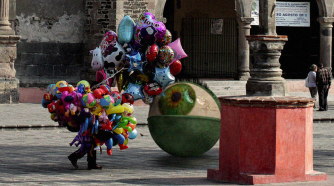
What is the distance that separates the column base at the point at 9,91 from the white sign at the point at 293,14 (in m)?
9.67

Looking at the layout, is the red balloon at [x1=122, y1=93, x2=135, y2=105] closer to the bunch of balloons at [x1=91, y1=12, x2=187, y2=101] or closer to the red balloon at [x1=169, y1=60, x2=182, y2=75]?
the bunch of balloons at [x1=91, y1=12, x2=187, y2=101]

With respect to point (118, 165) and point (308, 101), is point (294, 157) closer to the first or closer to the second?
point (308, 101)

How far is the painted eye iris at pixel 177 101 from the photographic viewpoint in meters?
9.73

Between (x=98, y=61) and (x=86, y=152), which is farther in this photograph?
(x=98, y=61)

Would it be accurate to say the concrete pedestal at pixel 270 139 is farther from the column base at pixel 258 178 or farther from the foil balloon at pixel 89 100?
the foil balloon at pixel 89 100

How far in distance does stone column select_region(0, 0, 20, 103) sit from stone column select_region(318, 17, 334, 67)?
34.3 feet

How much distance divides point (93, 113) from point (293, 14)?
17.5 meters

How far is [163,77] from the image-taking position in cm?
978

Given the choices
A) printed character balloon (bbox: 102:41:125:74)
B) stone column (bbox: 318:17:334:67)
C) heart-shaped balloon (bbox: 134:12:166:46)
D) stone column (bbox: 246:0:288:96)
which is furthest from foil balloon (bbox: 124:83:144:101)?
stone column (bbox: 318:17:334:67)

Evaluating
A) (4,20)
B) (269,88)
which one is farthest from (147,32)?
(4,20)

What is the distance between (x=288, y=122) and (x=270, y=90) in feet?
1.61

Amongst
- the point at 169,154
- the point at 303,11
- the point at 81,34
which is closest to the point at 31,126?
the point at 169,154

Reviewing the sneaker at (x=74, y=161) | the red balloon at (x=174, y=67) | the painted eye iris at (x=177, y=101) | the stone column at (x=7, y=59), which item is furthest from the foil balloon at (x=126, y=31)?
the stone column at (x=7, y=59)

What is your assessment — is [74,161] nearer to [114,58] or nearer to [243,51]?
[114,58]
